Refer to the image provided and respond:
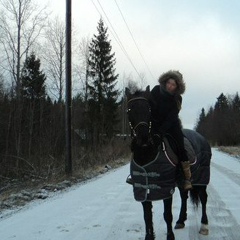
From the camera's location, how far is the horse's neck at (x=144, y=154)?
5.34m

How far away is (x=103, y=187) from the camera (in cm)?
1285

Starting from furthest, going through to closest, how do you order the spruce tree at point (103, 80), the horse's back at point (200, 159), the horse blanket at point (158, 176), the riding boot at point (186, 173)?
the spruce tree at point (103, 80) → the horse's back at point (200, 159) → the riding boot at point (186, 173) → the horse blanket at point (158, 176)

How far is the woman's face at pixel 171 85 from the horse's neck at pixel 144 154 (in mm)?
912

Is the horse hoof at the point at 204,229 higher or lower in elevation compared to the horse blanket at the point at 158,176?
lower

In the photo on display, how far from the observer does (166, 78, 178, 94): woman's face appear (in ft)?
19.1

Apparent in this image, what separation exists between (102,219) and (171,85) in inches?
123

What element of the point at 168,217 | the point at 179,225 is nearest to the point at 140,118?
the point at 168,217

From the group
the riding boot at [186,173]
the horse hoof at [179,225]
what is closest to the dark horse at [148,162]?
the riding boot at [186,173]

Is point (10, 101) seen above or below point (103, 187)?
above

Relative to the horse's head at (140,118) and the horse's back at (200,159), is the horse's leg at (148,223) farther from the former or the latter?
the horse's back at (200,159)

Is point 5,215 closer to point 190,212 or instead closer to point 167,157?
point 190,212

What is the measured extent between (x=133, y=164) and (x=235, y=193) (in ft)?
21.4

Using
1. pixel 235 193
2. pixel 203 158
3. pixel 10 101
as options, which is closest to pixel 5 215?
pixel 203 158

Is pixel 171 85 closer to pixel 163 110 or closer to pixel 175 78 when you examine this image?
pixel 175 78
